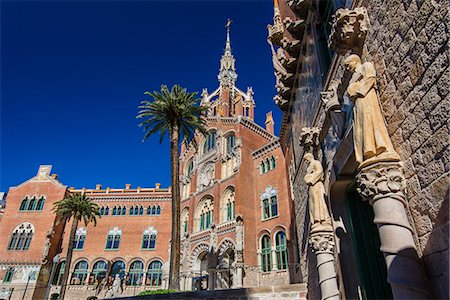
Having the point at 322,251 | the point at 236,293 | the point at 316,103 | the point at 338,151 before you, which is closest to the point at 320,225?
the point at 322,251

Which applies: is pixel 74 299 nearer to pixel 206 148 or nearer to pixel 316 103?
pixel 206 148

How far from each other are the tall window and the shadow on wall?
78.4 feet

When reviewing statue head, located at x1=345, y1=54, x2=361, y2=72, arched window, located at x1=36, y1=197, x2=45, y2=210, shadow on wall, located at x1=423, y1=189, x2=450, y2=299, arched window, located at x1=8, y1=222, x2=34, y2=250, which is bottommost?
A: shadow on wall, located at x1=423, y1=189, x2=450, y2=299

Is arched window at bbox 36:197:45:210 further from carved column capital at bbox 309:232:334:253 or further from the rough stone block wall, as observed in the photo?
the rough stone block wall

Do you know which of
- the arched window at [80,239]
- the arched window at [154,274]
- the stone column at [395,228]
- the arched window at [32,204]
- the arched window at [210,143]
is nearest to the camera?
the stone column at [395,228]

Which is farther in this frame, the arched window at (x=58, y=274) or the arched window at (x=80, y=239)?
the arched window at (x=80, y=239)

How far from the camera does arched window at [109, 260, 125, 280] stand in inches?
1458

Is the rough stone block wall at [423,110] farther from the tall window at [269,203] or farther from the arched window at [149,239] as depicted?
the arched window at [149,239]

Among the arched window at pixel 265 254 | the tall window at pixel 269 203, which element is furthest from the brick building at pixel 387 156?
the tall window at pixel 269 203

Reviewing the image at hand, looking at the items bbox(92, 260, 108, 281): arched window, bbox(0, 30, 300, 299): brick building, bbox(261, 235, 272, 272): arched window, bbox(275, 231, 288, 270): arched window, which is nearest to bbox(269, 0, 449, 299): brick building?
bbox(0, 30, 300, 299): brick building

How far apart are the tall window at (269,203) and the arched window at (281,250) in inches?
78.7

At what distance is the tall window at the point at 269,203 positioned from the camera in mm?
26859

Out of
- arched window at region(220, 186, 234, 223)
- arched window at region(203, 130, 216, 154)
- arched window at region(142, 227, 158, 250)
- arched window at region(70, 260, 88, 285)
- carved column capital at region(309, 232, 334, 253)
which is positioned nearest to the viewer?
carved column capital at region(309, 232, 334, 253)

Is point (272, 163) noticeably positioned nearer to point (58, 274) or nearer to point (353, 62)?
point (353, 62)
